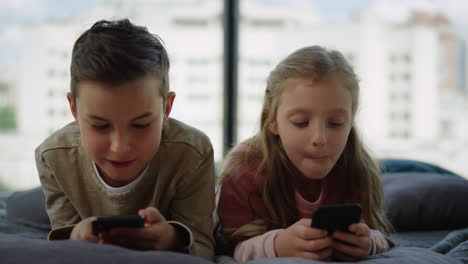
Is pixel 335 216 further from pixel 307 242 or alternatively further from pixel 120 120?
pixel 120 120

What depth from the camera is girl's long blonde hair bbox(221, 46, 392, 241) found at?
135 centimetres

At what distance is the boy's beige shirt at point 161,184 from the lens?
133 centimetres

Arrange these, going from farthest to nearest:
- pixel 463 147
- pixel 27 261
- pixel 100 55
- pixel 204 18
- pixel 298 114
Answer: pixel 463 147
pixel 204 18
pixel 298 114
pixel 100 55
pixel 27 261

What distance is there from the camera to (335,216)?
3.77ft

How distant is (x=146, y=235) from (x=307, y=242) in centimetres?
35

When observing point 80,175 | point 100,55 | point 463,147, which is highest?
point 100,55

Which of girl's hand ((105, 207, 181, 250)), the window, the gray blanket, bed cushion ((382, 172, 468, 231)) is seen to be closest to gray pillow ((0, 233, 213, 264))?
the gray blanket

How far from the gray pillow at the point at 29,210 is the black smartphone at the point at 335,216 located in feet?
3.12

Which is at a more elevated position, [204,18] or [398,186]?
[204,18]

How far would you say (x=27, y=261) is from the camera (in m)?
0.95

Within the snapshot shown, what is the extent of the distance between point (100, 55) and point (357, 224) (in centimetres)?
68

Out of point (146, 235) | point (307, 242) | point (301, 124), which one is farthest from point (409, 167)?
point (146, 235)

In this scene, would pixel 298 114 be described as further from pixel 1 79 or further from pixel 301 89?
pixel 1 79

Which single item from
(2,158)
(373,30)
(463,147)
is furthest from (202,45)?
(463,147)
